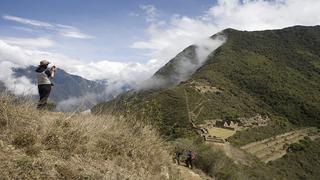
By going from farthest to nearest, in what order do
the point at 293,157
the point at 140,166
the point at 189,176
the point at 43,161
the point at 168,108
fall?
the point at 168,108 → the point at 293,157 → the point at 189,176 → the point at 140,166 → the point at 43,161

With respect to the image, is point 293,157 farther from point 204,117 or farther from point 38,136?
point 38,136

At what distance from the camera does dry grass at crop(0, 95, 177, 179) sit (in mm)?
5121

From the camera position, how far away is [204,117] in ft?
350

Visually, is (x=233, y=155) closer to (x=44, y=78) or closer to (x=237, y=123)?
(x=44, y=78)

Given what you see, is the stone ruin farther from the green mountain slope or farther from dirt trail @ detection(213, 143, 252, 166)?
dirt trail @ detection(213, 143, 252, 166)

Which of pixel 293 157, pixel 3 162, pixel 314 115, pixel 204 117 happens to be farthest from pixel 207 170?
pixel 314 115

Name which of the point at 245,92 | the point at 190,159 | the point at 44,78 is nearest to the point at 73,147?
the point at 44,78

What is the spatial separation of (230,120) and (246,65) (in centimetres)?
7931

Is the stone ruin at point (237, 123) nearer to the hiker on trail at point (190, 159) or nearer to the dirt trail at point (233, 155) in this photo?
the dirt trail at point (233, 155)

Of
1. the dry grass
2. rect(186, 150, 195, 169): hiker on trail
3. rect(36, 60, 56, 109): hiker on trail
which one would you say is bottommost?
rect(186, 150, 195, 169): hiker on trail

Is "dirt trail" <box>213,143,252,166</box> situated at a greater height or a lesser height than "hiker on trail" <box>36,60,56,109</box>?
lesser

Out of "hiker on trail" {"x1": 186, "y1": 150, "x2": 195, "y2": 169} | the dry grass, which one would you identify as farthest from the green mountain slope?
the dry grass

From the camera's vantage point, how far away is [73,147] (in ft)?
19.5

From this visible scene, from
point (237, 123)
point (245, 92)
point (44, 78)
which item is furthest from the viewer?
point (245, 92)
